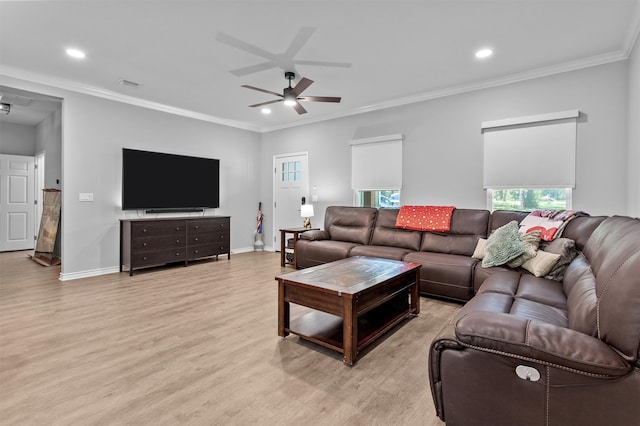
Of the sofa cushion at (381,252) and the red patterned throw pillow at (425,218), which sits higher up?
the red patterned throw pillow at (425,218)

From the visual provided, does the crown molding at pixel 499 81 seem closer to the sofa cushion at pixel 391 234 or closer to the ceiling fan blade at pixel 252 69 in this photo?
the sofa cushion at pixel 391 234

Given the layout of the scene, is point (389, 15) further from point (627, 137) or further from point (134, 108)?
point (134, 108)

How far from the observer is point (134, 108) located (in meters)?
5.02

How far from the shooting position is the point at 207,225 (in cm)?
555

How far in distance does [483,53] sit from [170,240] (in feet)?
16.4

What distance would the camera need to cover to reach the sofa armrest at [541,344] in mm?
1112

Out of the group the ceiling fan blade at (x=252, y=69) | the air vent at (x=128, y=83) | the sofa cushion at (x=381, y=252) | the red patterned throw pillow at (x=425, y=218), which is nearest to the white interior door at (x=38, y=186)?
the air vent at (x=128, y=83)

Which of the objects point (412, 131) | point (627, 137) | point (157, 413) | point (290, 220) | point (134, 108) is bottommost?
point (157, 413)

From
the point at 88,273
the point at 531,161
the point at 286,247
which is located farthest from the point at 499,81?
the point at 88,273

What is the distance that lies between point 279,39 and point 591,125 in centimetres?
365

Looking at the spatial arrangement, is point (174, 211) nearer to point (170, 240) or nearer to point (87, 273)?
point (170, 240)

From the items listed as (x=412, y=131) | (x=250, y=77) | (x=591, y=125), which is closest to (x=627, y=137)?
(x=591, y=125)

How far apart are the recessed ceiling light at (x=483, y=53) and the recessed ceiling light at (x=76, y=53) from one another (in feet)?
14.2

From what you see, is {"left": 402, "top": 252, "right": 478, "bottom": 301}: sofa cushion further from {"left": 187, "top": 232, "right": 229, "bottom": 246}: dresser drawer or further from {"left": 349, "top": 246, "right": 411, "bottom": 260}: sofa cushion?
{"left": 187, "top": 232, "right": 229, "bottom": 246}: dresser drawer
